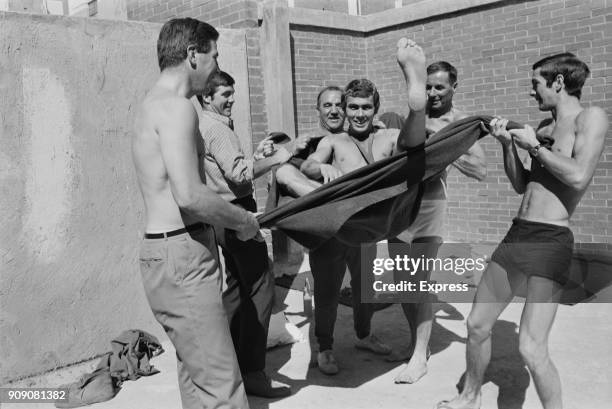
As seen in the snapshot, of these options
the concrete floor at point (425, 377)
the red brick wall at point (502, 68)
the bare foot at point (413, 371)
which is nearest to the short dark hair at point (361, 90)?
the bare foot at point (413, 371)

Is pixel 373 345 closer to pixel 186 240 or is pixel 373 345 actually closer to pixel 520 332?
pixel 520 332

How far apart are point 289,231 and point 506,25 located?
544cm

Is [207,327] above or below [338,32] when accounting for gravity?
below

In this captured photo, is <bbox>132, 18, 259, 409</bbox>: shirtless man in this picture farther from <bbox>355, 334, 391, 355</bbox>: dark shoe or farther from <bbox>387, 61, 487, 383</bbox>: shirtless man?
<bbox>355, 334, 391, 355</bbox>: dark shoe

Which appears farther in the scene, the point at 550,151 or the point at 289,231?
the point at 289,231

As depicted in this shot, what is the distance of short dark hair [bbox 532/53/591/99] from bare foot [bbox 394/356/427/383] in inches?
82.2

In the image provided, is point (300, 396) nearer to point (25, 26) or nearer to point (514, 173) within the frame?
point (514, 173)

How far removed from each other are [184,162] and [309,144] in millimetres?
1877

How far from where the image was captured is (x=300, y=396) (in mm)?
4000

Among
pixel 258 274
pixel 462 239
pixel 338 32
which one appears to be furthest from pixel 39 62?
pixel 462 239

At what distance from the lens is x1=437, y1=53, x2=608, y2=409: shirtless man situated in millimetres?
2992

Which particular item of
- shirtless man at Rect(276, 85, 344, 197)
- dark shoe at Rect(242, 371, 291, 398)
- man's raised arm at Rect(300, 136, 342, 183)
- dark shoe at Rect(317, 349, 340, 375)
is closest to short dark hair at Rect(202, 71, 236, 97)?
shirtless man at Rect(276, 85, 344, 197)

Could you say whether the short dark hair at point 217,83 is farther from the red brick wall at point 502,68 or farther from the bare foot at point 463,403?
the red brick wall at point 502,68

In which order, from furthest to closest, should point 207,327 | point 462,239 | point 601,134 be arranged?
point 462,239
point 601,134
point 207,327
